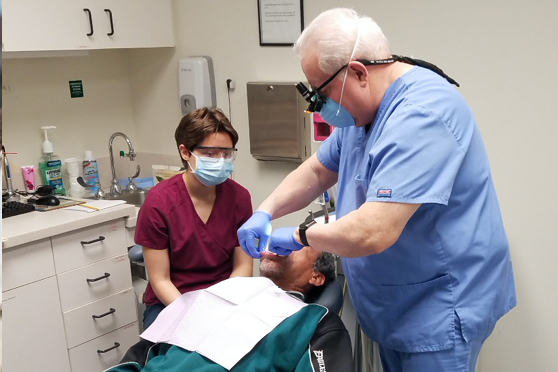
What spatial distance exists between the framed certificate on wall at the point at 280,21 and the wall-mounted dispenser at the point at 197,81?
13.1 inches

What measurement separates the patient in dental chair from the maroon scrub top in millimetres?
285

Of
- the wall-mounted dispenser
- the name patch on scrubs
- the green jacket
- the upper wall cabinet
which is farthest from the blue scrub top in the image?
the upper wall cabinet

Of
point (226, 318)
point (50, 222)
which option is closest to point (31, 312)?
point (50, 222)

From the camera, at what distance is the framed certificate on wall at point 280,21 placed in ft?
7.82

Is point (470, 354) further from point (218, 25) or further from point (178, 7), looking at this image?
point (178, 7)

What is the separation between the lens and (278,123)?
246 centimetres

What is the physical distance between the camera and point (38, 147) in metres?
2.76

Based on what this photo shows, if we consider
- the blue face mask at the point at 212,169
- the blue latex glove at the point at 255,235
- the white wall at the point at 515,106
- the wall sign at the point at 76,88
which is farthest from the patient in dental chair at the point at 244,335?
the wall sign at the point at 76,88

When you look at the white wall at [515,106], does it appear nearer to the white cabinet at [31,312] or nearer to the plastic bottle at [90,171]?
the plastic bottle at [90,171]

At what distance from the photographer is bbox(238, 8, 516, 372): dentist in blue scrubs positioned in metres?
1.09

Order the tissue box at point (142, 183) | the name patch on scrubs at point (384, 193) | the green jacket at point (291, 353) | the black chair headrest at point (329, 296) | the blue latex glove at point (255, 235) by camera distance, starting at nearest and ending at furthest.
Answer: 1. the name patch on scrubs at point (384, 193)
2. the green jacket at point (291, 353)
3. the blue latex glove at point (255, 235)
4. the black chair headrest at point (329, 296)
5. the tissue box at point (142, 183)

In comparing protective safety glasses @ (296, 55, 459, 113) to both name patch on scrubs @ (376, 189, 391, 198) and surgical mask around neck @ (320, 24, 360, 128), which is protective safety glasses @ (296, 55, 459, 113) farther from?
name patch on scrubs @ (376, 189, 391, 198)

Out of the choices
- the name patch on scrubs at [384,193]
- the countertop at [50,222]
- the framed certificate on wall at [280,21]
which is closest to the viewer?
the name patch on scrubs at [384,193]

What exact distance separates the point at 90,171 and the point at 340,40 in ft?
6.70
